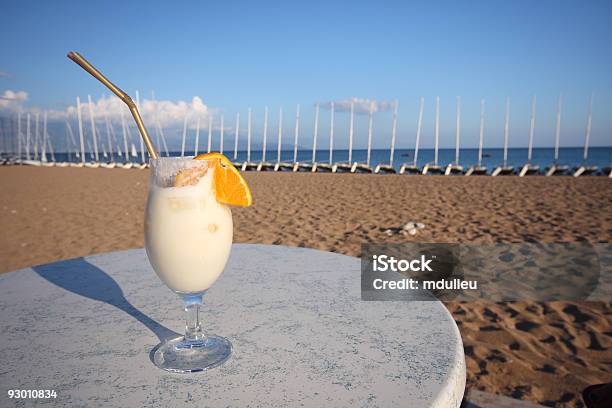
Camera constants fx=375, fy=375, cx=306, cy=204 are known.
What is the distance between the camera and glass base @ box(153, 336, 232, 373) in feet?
2.00

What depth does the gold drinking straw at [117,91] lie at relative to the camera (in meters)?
0.73

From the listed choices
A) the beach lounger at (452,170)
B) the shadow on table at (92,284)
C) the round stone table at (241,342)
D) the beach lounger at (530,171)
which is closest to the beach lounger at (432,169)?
the beach lounger at (452,170)

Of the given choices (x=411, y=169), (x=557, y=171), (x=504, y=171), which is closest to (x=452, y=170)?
(x=411, y=169)

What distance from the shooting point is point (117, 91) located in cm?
76

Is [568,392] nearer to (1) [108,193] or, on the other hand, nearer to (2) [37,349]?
(2) [37,349]

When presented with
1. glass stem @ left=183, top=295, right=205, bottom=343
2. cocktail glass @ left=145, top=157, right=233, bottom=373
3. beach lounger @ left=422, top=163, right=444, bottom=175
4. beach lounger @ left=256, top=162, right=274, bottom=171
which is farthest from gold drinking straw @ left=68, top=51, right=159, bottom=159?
beach lounger @ left=256, top=162, right=274, bottom=171

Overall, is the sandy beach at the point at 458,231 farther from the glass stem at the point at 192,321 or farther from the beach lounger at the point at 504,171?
the beach lounger at the point at 504,171

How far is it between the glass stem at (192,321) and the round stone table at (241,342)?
6 cm

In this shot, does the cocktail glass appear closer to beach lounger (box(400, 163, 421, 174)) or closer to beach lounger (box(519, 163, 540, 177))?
beach lounger (box(519, 163, 540, 177))

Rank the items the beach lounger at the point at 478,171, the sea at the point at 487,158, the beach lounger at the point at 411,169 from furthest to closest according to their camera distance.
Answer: the sea at the point at 487,158
the beach lounger at the point at 411,169
the beach lounger at the point at 478,171

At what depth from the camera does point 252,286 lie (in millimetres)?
970

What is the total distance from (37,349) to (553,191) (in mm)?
10065

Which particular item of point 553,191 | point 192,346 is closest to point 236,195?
point 192,346

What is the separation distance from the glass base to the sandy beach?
1.65 metres
